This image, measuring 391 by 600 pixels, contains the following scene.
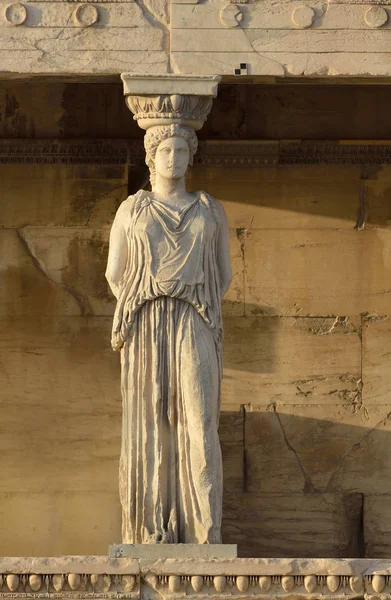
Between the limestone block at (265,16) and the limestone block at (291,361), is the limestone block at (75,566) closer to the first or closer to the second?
the limestone block at (291,361)

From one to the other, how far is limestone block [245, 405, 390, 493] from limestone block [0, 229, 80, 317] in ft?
4.88

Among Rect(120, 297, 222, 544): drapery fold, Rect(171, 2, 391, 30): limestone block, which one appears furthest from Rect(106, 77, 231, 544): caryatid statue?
Rect(171, 2, 391, 30): limestone block

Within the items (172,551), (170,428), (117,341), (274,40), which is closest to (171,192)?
(117,341)

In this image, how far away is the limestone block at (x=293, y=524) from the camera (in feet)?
55.8

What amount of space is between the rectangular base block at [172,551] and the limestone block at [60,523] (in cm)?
232

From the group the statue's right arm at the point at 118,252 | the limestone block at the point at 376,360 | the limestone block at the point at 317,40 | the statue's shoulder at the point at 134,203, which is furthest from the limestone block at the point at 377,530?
the limestone block at the point at 317,40

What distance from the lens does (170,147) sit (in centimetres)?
1493

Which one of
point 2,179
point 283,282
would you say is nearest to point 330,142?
point 283,282

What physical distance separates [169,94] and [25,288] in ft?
8.92

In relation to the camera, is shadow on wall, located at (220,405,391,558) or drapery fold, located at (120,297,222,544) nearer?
drapery fold, located at (120,297,222,544)

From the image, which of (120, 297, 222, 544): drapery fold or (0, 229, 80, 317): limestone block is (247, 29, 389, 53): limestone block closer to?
(120, 297, 222, 544): drapery fold

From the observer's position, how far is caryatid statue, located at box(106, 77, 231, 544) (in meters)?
14.9

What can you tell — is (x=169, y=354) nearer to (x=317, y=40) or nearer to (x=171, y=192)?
(x=171, y=192)

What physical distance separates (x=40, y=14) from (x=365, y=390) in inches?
150
